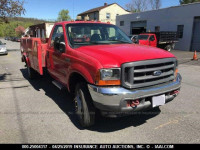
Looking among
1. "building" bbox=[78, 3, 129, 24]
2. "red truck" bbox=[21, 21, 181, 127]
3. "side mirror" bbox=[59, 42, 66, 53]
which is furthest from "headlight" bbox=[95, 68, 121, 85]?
"building" bbox=[78, 3, 129, 24]

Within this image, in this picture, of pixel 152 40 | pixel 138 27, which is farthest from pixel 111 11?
pixel 152 40

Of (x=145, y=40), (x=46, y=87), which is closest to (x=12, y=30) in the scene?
(x=145, y=40)

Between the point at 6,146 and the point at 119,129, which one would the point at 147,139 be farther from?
the point at 6,146

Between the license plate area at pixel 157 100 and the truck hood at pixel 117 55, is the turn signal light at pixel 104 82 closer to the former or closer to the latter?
the truck hood at pixel 117 55

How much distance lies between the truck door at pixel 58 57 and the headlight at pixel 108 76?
1342mm

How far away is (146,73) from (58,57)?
87.5 inches

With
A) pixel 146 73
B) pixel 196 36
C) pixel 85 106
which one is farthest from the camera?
pixel 196 36

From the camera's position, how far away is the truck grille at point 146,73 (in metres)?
2.94

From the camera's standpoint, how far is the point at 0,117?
4.15 metres

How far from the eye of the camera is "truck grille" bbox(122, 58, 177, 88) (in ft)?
9.65

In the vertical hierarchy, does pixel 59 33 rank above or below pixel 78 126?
above

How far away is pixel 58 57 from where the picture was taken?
14.5ft

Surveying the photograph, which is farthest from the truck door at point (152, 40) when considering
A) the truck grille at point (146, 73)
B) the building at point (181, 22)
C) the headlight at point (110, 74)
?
the headlight at point (110, 74)

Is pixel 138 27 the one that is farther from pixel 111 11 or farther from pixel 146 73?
pixel 146 73
